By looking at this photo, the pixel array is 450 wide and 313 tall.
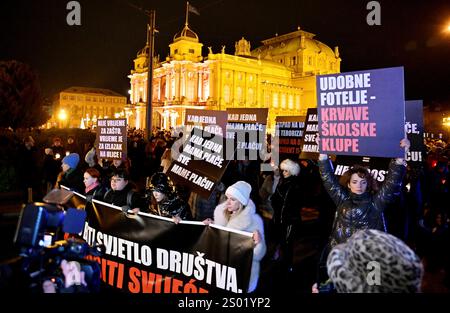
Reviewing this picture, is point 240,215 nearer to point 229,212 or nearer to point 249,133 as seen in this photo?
point 229,212

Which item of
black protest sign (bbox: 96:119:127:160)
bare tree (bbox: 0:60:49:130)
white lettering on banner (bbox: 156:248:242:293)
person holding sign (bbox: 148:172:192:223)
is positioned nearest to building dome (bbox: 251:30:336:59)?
bare tree (bbox: 0:60:49:130)

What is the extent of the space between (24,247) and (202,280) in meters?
2.00

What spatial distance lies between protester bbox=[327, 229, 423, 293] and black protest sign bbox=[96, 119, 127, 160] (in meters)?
5.95

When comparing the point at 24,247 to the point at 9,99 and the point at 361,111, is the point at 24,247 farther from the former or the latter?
the point at 9,99

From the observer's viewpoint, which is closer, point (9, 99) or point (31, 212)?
point (31, 212)

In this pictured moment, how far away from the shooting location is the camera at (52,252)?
195 cm

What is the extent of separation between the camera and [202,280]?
11.9ft

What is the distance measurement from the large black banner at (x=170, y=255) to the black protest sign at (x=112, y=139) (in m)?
3.04

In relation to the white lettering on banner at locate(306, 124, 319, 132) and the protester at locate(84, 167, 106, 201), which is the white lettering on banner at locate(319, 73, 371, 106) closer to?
the white lettering on banner at locate(306, 124, 319, 132)

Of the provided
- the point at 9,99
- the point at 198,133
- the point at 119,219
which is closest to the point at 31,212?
the point at 119,219

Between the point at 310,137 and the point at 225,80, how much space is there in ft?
201

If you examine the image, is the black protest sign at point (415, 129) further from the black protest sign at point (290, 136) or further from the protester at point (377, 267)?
the protester at point (377, 267)

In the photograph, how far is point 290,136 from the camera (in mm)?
8359

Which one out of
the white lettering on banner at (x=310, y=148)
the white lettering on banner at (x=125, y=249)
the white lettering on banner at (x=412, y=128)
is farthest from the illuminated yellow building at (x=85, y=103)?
the white lettering on banner at (x=125, y=249)
